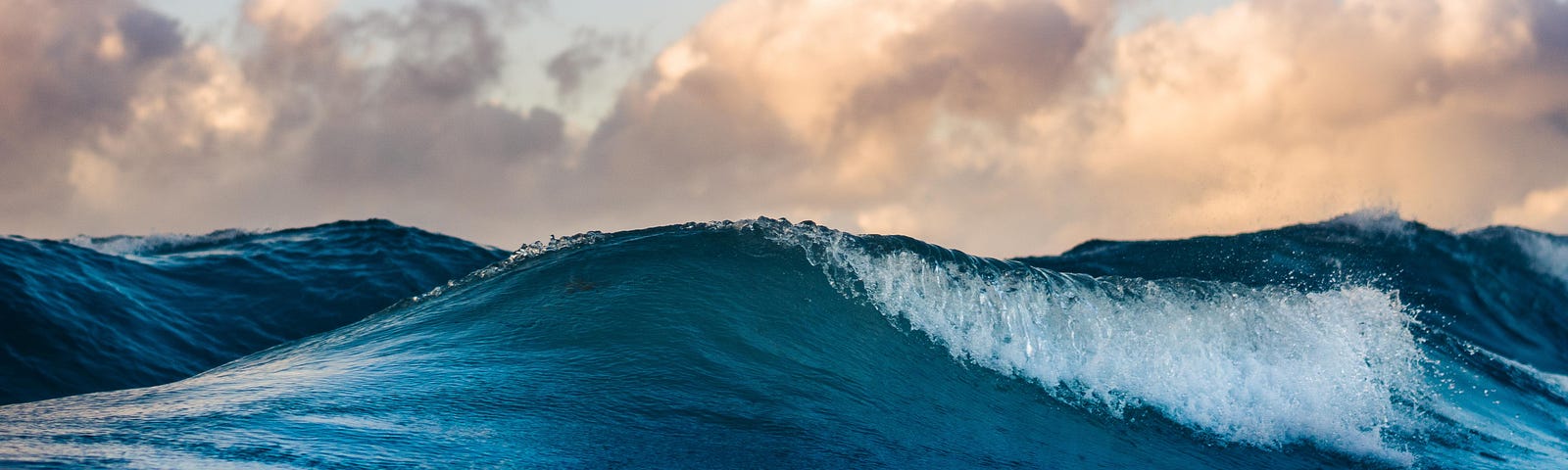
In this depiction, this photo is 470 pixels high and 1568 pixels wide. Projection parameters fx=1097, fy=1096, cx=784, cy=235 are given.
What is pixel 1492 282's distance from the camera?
786 inches

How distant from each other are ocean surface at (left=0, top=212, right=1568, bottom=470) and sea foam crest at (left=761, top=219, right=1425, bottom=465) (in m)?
0.02

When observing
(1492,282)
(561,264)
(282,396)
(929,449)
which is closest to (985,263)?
(929,449)

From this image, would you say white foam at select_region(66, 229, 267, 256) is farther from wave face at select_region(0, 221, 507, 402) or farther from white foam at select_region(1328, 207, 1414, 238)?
white foam at select_region(1328, 207, 1414, 238)

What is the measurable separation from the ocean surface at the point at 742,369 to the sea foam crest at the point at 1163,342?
0.07ft

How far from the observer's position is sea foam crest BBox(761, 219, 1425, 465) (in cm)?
758

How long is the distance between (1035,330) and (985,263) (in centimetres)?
71

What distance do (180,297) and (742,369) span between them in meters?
7.91

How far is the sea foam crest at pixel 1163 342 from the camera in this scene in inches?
299

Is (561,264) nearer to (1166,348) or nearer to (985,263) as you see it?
(985,263)

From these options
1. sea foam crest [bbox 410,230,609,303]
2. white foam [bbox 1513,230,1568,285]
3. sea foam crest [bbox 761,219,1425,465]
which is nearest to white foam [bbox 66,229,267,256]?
sea foam crest [bbox 410,230,609,303]

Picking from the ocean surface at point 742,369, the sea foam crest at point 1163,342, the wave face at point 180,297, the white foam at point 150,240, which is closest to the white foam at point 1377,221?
the ocean surface at point 742,369

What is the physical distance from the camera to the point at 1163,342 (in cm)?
805

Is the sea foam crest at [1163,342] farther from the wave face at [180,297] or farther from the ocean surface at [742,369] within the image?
the wave face at [180,297]

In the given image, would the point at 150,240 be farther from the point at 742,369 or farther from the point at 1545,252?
the point at 1545,252
